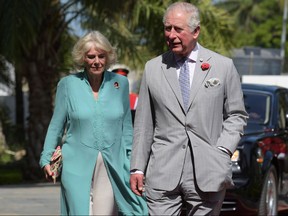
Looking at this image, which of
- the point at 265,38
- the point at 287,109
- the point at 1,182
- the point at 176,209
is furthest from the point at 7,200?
the point at 265,38

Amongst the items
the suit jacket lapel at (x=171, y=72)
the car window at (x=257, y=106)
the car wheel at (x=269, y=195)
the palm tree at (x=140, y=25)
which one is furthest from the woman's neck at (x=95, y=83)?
the palm tree at (x=140, y=25)

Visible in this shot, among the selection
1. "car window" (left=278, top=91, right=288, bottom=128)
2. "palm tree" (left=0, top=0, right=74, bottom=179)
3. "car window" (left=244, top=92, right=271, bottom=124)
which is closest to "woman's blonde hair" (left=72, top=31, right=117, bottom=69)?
"car window" (left=244, top=92, right=271, bottom=124)

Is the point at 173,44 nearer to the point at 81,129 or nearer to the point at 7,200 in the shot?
the point at 81,129

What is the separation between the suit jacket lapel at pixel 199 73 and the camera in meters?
5.45

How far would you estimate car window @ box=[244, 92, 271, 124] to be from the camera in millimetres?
11234

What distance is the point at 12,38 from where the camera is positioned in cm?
1501

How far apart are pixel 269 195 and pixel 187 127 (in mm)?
5214

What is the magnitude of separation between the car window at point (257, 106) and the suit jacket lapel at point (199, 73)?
5.67 m

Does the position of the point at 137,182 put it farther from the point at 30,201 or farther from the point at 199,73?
the point at 30,201

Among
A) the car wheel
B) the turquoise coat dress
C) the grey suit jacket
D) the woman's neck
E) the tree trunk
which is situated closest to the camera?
the grey suit jacket

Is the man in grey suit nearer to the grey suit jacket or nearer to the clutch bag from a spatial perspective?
the grey suit jacket

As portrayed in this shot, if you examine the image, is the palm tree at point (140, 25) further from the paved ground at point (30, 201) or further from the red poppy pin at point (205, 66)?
the red poppy pin at point (205, 66)

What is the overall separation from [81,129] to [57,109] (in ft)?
0.87

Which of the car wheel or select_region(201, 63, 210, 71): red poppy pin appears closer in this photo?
select_region(201, 63, 210, 71): red poppy pin
